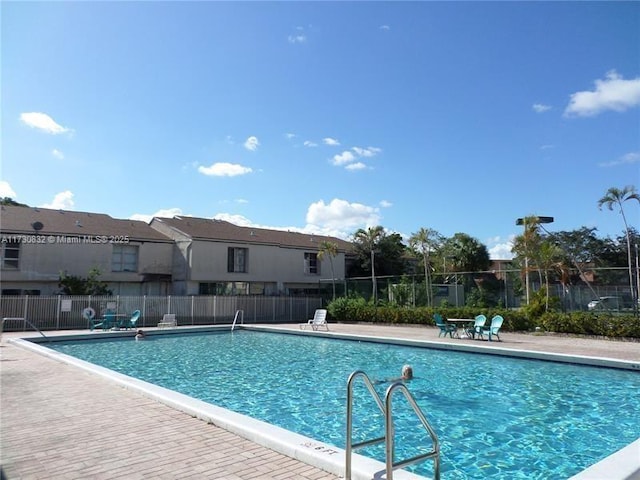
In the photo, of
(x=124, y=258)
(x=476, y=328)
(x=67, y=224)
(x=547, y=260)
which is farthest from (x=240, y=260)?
(x=547, y=260)

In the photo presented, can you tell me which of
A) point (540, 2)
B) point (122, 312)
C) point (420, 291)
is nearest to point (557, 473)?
point (540, 2)

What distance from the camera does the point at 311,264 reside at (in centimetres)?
3947

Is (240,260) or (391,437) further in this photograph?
(240,260)

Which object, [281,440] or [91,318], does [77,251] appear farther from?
[281,440]

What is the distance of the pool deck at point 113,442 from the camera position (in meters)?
4.32

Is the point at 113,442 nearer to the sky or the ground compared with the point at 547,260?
nearer to the ground

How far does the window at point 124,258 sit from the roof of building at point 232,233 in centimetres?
335

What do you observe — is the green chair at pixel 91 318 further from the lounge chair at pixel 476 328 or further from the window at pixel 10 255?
the lounge chair at pixel 476 328

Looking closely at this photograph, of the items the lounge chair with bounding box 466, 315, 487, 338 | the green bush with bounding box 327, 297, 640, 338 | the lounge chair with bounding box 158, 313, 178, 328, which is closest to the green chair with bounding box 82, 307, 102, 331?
the lounge chair with bounding box 158, 313, 178, 328

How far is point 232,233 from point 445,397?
→ 27974 millimetres

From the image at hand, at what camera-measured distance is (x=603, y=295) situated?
19281 mm

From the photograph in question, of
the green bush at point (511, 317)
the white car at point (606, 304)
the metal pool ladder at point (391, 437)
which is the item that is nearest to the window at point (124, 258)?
the green bush at point (511, 317)

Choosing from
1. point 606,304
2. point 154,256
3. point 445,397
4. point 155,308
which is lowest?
point 445,397

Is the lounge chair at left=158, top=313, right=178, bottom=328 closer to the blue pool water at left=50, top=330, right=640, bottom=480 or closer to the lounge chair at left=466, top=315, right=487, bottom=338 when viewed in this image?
the blue pool water at left=50, top=330, right=640, bottom=480
